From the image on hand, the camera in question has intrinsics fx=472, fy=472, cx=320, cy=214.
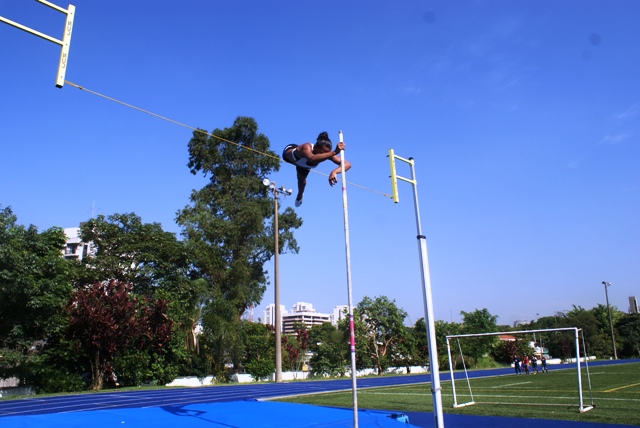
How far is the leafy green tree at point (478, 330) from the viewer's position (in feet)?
114

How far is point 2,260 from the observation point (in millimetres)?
16688

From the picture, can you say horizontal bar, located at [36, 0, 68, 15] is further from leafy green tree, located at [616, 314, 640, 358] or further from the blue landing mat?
leafy green tree, located at [616, 314, 640, 358]

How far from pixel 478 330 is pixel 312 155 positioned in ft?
116

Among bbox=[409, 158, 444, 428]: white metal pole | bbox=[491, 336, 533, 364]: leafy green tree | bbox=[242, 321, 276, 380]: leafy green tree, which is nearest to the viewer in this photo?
→ bbox=[409, 158, 444, 428]: white metal pole

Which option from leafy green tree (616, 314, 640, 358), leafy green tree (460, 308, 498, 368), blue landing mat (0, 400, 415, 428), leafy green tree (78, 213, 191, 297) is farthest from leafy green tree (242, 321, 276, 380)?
leafy green tree (616, 314, 640, 358)

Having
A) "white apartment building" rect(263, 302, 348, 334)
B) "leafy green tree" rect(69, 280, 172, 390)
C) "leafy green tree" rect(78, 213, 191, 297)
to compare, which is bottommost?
"leafy green tree" rect(69, 280, 172, 390)

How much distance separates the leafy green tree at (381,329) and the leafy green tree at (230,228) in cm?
642

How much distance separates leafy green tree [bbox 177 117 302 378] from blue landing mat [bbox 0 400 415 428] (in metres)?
15.7

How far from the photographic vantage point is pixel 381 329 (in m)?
30.5

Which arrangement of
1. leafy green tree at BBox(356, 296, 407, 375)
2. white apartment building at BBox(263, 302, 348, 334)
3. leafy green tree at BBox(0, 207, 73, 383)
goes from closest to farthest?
leafy green tree at BBox(0, 207, 73, 383), leafy green tree at BBox(356, 296, 407, 375), white apartment building at BBox(263, 302, 348, 334)

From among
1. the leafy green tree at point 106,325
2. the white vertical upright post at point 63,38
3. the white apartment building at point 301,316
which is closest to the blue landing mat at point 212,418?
the white vertical upright post at point 63,38

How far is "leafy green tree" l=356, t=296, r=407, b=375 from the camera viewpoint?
3006 cm

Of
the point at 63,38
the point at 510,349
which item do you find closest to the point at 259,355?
Result: the point at 510,349

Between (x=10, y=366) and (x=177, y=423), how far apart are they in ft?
52.0
